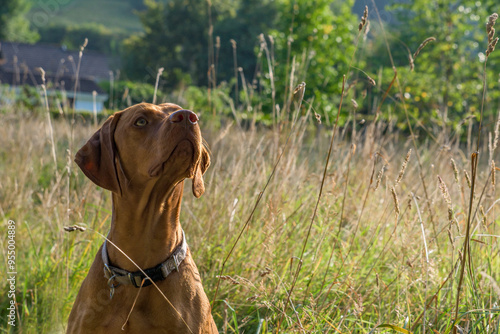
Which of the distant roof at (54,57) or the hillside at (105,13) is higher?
the distant roof at (54,57)

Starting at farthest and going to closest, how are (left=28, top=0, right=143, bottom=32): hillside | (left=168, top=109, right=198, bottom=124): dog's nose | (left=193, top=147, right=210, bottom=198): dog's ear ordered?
(left=28, top=0, right=143, bottom=32): hillside → (left=193, top=147, right=210, bottom=198): dog's ear → (left=168, top=109, right=198, bottom=124): dog's nose

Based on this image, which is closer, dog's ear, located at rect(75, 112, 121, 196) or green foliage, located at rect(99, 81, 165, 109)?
dog's ear, located at rect(75, 112, 121, 196)

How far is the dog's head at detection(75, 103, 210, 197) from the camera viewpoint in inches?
79.0

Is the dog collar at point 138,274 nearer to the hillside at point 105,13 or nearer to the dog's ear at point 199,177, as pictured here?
the dog's ear at point 199,177

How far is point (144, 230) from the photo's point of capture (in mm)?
2176

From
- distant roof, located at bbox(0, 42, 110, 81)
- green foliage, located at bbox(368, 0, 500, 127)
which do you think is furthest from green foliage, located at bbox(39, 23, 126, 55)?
green foliage, located at bbox(368, 0, 500, 127)

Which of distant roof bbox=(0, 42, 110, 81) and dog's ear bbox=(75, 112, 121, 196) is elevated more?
dog's ear bbox=(75, 112, 121, 196)

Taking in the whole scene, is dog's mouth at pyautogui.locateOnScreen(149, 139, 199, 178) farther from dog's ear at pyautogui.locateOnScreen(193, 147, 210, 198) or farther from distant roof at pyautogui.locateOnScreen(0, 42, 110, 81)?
distant roof at pyautogui.locateOnScreen(0, 42, 110, 81)

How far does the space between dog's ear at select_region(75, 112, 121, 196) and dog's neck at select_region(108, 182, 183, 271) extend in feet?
0.31

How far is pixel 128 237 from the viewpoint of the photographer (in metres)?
2.18

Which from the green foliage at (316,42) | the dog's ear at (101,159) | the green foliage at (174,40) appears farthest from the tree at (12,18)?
the dog's ear at (101,159)

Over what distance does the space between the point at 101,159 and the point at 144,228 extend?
36 centimetres

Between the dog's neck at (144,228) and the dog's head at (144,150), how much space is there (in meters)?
0.06

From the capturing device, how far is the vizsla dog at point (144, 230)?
79.3 inches
